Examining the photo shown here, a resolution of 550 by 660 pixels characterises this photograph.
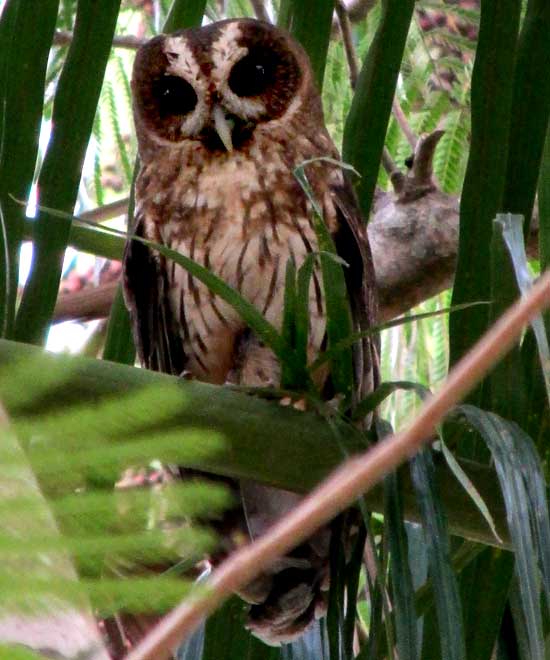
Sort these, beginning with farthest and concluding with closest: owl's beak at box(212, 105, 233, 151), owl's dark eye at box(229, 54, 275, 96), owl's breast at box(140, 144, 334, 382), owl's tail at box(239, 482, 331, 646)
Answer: owl's dark eye at box(229, 54, 275, 96)
owl's beak at box(212, 105, 233, 151)
owl's breast at box(140, 144, 334, 382)
owl's tail at box(239, 482, 331, 646)

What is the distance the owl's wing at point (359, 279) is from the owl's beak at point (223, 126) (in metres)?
0.24

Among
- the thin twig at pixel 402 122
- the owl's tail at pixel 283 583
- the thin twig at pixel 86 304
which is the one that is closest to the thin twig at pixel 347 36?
the thin twig at pixel 402 122

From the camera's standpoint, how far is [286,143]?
2.52 metres

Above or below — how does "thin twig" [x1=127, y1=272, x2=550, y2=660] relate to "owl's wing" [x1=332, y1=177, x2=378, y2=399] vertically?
below

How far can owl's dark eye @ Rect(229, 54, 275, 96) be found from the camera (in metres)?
2.54

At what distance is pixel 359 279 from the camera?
2221 millimetres

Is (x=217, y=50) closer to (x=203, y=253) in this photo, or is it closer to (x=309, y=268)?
(x=203, y=253)

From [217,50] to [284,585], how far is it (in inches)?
A: 40.9

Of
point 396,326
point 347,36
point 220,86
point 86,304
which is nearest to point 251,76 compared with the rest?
point 220,86

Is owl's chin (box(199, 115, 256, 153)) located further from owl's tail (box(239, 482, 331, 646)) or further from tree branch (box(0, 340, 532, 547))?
tree branch (box(0, 340, 532, 547))

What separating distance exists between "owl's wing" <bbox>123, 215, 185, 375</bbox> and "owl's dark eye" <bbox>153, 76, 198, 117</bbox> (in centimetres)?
27

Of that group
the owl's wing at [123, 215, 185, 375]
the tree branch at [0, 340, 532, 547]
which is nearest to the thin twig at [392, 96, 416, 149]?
the owl's wing at [123, 215, 185, 375]

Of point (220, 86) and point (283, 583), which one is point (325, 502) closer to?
point (283, 583)

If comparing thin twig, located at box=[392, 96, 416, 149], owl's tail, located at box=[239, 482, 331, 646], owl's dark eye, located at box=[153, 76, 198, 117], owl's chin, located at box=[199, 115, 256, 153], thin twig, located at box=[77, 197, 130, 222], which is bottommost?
owl's tail, located at box=[239, 482, 331, 646]
